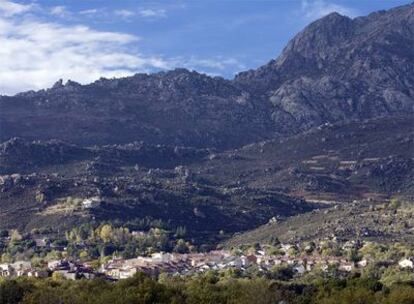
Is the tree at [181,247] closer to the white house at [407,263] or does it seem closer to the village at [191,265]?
the village at [191,265]

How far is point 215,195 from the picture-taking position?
183250 mm

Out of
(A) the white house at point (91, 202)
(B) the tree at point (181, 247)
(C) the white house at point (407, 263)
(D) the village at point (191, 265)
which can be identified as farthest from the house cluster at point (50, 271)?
(A) the white house at point (91, 202)

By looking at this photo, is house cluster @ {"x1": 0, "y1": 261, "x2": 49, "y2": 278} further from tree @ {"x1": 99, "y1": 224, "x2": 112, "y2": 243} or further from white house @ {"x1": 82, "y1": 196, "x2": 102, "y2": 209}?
white house @ {"x1": 82, "y1": 196, "x2": 102, "y2": 209}

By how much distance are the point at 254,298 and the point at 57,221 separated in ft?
308

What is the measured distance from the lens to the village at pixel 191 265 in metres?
96.4

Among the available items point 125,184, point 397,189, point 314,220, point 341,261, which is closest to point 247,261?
point 341,261


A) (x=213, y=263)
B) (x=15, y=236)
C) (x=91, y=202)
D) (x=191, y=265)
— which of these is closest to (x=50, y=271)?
(x=191, y=265)

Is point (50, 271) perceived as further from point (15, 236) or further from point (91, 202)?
point (91, 202)

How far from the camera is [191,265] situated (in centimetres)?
11112

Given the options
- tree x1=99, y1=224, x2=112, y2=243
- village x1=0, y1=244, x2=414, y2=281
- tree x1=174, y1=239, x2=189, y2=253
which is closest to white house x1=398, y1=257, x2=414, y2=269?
village x1=0, y1=244, x2=414, y2=281

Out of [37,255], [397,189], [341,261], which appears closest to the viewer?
[341,261]

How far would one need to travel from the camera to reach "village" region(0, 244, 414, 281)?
9638 centimetres

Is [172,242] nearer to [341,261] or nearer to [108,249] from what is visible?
[108,249]

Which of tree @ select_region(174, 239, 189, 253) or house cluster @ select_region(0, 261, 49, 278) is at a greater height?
house cluster @ select_region(0, 261, 49, 278)
